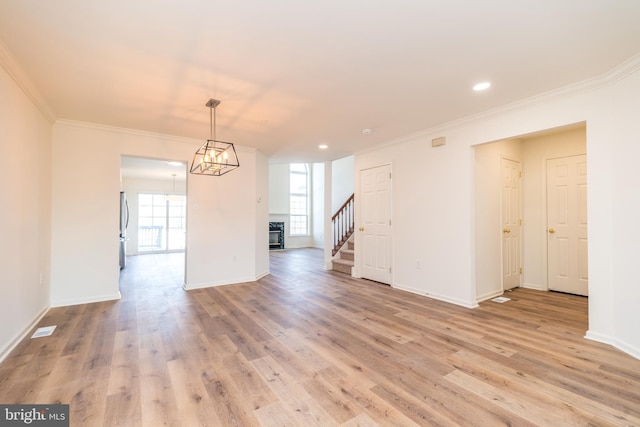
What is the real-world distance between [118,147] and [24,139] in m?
1.35

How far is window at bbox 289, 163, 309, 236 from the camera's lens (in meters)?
11.3

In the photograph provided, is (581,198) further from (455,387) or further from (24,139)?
(24,139)

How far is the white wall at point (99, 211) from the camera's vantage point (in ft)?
12.8

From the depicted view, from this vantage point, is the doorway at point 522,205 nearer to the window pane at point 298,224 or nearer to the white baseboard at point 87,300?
the white baseboard at point 87,300

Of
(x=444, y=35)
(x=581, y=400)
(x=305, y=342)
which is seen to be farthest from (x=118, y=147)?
(x=581, y=400)

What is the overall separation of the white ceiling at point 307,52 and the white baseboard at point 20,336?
245cm

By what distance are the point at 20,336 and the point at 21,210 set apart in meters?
1.23

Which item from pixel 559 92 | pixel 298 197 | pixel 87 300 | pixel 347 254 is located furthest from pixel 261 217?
pixel 298 197

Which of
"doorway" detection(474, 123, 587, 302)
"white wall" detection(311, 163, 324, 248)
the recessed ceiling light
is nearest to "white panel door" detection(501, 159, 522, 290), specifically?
"doorway" detection(474, 123, 587, 302)

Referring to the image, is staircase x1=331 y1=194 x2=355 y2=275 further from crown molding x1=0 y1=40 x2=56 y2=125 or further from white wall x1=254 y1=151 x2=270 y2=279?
crown molding x1=0 y1=40 x2=56 y2=125

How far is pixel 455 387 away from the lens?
2004 mm

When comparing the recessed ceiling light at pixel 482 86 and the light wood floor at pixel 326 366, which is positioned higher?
the recessed ceiling light at pixel 482 86

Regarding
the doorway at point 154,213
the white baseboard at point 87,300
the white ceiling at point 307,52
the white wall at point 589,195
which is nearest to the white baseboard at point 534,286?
the white wall at point 589,195

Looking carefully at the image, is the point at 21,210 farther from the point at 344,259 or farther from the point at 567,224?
the point at 567,224
